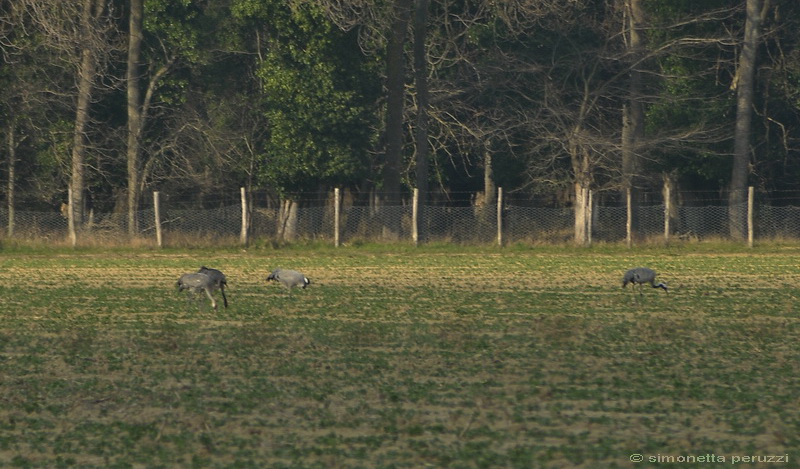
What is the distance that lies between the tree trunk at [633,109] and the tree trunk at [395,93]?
760 cm

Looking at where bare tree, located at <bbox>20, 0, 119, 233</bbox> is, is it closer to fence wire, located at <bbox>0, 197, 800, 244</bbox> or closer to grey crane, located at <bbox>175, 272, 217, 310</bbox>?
fence wire, located at <bbox>0, 197, 800, 244</bbox>

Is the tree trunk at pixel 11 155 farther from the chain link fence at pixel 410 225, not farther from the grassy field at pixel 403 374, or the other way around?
the grassy field at pixel 403 374

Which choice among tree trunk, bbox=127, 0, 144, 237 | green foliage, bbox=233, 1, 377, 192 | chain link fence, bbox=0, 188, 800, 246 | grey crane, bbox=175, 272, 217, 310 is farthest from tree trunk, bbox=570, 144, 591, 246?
grey crane, bbox=175, 272, 217, 310

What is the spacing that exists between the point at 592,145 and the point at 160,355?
31.8m

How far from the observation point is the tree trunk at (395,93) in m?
45.1

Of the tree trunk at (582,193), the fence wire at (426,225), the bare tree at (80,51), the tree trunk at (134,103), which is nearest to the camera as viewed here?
the tree trunk at (582,193)

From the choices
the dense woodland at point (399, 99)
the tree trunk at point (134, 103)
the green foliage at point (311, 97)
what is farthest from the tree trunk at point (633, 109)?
the tree trunk at point (134, 103)

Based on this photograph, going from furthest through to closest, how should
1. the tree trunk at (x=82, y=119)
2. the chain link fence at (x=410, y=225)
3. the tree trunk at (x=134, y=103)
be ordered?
1. the tree trunk at (x=134, y=103)
2. the tree trunk at (x=82, y=119)
3. the chain link fence at (x=410, y=225)

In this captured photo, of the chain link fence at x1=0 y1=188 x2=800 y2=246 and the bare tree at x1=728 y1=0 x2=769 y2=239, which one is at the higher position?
the bare tree at x1=728 y1=0 x2=769 y2=239

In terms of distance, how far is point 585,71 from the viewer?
49.0m

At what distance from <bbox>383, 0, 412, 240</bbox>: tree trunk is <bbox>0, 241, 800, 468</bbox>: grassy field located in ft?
59.7

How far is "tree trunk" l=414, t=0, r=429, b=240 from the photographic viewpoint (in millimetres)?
44781

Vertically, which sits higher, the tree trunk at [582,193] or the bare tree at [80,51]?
the bare tree at [80,51]

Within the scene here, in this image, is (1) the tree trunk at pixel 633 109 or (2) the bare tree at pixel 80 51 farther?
(1) the tree trunk at pixel 633 109
